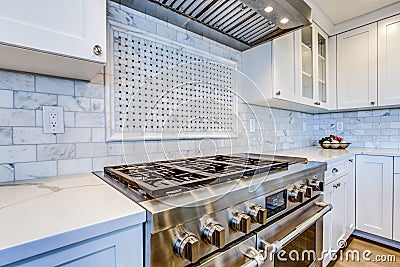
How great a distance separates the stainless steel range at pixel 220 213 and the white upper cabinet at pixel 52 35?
1.48 ft

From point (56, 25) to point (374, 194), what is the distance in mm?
2472

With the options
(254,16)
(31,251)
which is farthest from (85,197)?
(254,16)

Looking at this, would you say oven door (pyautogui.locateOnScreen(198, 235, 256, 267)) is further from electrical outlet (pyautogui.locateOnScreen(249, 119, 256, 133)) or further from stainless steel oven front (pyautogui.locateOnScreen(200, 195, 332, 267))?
electrical outlet (pyautogui.locateOnScreen(249, 119, 256, 133))

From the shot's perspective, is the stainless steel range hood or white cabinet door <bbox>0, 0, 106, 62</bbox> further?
the stainless steel range hood

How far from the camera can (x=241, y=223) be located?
2.38 ft

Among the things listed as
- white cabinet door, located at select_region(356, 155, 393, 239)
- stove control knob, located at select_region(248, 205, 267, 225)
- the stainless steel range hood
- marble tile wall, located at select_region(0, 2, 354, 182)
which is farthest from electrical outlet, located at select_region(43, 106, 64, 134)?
white cabinet door, located at select_region(356, 155, 393, 239)

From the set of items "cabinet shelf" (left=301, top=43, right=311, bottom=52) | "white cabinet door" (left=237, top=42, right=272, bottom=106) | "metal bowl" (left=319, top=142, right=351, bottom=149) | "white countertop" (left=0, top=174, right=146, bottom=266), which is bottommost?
"white countertop" (left=0, top=174, right=146, bottom=266)

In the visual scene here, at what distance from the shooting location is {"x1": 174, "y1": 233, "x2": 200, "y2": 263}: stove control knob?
1.89 feet

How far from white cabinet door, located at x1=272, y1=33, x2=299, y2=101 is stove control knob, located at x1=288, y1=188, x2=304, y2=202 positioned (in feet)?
2.48

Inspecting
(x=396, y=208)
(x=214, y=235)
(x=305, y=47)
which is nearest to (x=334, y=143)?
(x=396, y=208)

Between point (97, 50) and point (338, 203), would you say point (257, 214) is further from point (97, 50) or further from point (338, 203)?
point (338, 203)

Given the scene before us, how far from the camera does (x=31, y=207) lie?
1.81 ft

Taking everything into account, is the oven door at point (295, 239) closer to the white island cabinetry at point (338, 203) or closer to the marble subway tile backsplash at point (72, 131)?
the white island cabinetry at point (338, 203)

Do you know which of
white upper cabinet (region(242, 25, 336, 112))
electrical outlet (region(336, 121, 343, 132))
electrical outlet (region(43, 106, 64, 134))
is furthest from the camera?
A: electrical outlet (region(336, 121, 343, 132))
